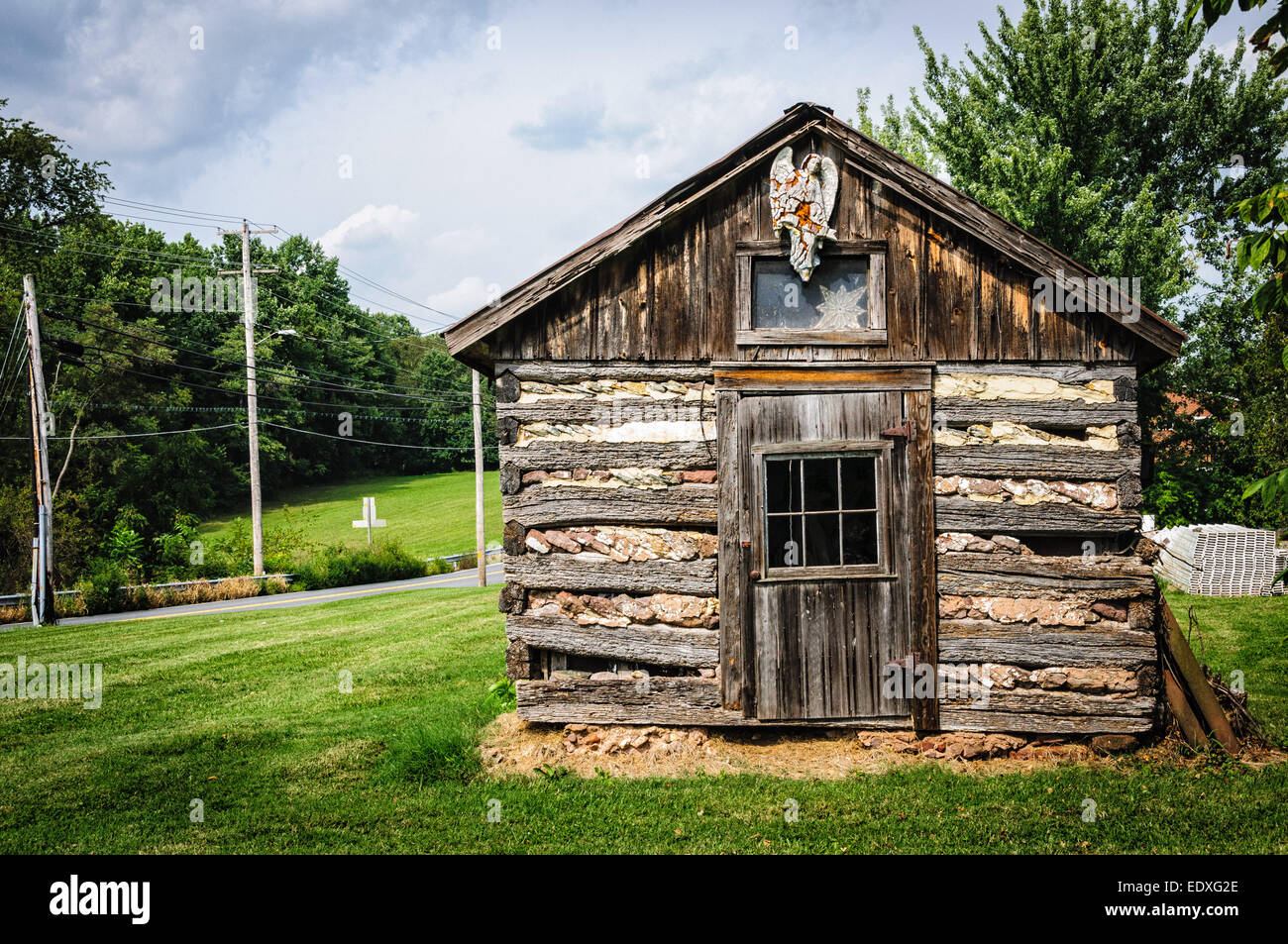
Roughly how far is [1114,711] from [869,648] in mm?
2285

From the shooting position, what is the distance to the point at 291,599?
2352 centimetres

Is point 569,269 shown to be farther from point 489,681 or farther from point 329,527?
point 329,527

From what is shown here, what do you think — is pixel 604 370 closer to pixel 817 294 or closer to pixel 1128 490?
pixel 817 294

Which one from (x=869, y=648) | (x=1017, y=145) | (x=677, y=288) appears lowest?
(x=869, y=648)

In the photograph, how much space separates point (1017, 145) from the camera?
61.1 ft

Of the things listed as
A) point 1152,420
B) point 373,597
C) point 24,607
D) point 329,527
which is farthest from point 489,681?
point 329,527

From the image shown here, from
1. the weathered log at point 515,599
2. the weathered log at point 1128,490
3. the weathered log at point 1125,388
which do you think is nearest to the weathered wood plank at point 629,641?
the weathered log at point 515,599

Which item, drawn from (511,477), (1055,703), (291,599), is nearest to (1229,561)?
(1055,703)

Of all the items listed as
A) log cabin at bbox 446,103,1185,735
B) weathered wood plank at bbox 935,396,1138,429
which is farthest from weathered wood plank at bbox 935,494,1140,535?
weathered wood plank at bbox 935,396,1138,429

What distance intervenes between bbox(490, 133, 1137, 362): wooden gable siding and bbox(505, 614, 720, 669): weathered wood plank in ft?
8.31

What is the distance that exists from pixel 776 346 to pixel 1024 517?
279cm

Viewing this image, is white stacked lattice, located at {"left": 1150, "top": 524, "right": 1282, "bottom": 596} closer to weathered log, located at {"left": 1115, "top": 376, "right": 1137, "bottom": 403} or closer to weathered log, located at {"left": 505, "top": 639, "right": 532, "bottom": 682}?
weathered log, located at {"left": 1115, "top": 376, "right": 1137, "bottom": 403}

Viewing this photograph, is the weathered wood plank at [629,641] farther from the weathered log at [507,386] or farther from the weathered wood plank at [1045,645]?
the weathered wood plank at [1045,645]
